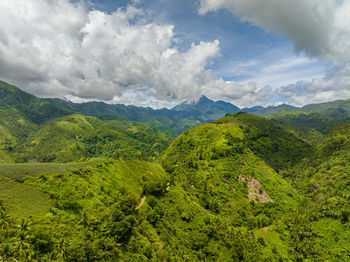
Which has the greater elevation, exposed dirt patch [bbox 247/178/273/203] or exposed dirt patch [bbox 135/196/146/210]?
exposed dirt patch [bbox 135/196/146/210]

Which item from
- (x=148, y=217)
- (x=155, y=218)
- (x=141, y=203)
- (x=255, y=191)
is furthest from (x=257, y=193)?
(x=148, y=217)

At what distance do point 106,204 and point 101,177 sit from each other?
17250 mm

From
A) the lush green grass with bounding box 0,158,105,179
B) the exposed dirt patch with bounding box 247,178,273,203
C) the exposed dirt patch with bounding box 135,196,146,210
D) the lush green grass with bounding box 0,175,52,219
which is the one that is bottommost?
the exposed dirt patch with bounding box 247,178,273,203

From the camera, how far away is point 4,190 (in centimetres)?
4772

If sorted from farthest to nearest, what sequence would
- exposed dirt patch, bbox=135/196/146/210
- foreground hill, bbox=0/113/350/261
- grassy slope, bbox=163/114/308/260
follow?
grassy slope, bbox=163/114/308/260
exposed dirt patch, bbox=135/196/146/210
foreground hill, bbox=0/113/350/261

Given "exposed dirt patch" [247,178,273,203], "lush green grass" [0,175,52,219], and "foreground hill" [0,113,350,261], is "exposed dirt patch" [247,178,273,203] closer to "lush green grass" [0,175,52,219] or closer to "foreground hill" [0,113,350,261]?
"foreground hill" [0,113,350,261]

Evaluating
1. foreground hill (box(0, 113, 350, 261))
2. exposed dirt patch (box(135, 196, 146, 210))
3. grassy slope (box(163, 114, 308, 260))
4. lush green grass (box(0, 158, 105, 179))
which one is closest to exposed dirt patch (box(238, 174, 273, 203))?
foreground hill (box(0, 113, 350, 261))

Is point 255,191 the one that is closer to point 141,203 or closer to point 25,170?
point 141,203

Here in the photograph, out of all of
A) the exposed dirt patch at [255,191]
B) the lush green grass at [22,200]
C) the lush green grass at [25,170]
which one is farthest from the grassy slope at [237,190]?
the lush green grass at [22,200]

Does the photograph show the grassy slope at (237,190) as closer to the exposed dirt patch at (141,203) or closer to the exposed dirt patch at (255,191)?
the exposed dirt patch at (255,191)

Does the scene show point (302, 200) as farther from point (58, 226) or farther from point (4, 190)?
point (4, 190)

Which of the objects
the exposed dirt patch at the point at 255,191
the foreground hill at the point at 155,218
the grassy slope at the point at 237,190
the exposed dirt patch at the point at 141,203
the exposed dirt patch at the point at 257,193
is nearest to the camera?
the foreground hill at the point at 155,218

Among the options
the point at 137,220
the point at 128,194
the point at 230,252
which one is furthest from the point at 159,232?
the point at 230,252

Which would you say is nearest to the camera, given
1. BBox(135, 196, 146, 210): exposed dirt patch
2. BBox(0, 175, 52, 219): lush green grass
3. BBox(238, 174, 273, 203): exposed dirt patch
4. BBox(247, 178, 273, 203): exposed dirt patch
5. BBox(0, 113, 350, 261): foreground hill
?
BBox(0, 113, 350, 261): foreground hill
